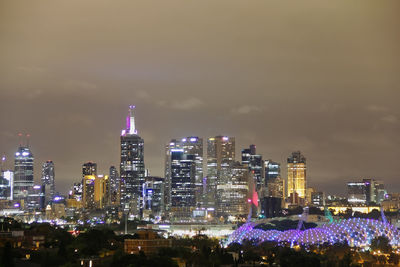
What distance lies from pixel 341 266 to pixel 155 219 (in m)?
127

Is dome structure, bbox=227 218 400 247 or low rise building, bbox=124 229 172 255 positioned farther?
dome structure, bbox=227 218 400 247

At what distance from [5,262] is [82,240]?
32721mm

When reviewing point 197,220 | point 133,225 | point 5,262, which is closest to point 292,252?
point 5,262

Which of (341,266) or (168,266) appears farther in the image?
(341,266)

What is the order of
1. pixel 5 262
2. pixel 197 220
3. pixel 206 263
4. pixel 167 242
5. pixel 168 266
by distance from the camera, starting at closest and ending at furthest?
pixel 5 262 < pixel 168 266 < pixel 206 263 < pixel 167 242 < pixel 197 220

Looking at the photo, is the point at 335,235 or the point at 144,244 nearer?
the point at 144,244

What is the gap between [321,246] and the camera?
325 feet

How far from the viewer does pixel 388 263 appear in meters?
79.4

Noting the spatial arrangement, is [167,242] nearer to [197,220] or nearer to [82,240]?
[82,240]

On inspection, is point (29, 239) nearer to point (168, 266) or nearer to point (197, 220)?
point (168, 266)

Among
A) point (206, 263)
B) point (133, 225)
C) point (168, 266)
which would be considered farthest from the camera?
point (133, 225)

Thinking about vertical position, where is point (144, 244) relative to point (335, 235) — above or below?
above

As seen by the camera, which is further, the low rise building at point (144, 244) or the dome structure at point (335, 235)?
the dome structure at point (335, 235)

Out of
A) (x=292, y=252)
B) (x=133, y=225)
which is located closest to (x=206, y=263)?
(x=292, y=252)
